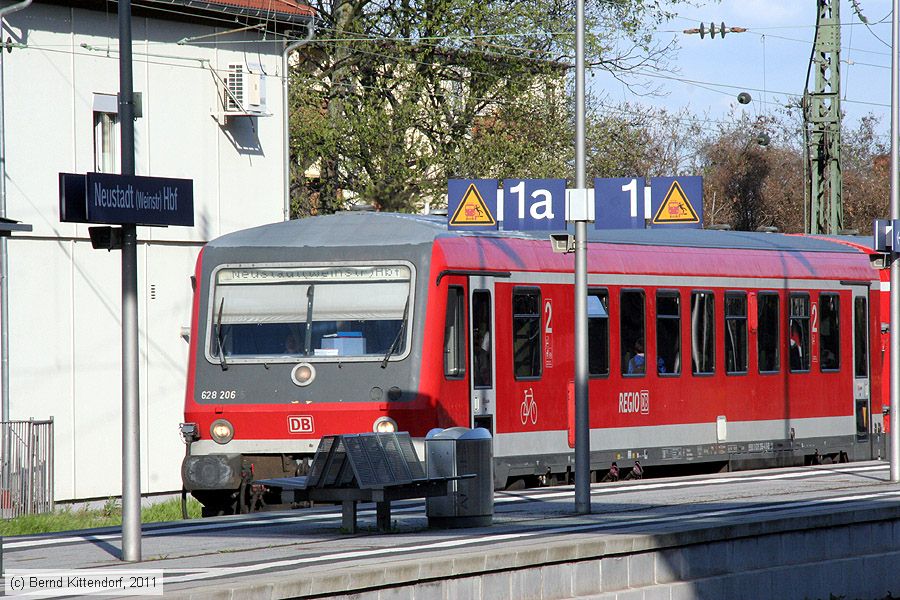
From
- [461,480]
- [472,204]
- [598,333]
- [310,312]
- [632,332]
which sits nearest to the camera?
[461,480]

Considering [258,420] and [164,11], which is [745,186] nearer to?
[164,11]

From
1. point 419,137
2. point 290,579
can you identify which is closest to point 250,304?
point 290,579

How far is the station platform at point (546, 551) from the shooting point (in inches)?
373

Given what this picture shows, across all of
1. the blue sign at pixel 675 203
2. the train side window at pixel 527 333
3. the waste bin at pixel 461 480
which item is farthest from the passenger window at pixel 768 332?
the waste bin at pixel 461 480

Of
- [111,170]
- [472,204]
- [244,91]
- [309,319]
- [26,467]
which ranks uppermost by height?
[244,91]

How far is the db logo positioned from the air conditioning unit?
29.6 feet

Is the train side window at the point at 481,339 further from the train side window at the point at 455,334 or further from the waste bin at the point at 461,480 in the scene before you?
the waste bin at the point at 461,480

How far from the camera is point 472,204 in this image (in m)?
16.3

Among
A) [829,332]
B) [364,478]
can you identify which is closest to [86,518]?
[364,478]

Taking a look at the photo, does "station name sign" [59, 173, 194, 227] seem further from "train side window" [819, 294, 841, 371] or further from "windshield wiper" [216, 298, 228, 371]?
"train side window" [819, 294, 841, 371]

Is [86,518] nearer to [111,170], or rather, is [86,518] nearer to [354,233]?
[111,170]

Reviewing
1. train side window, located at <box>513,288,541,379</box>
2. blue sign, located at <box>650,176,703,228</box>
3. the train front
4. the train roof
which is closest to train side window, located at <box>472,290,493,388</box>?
train side window, located at <box>513,288,541,379</box>

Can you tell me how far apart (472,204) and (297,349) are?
2.31 metres

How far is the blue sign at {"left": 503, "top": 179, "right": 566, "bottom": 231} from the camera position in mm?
14852
